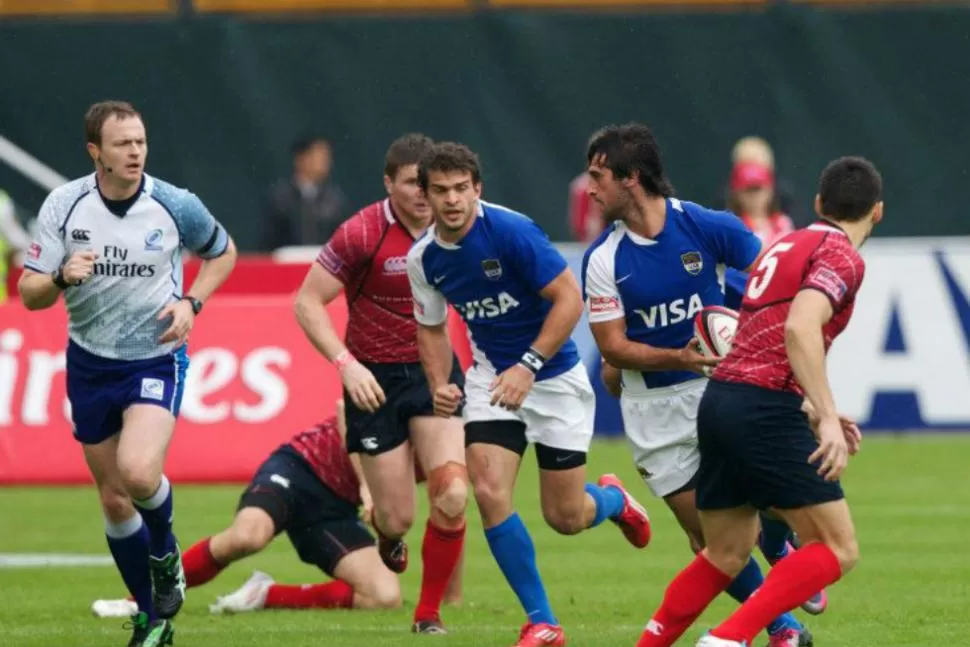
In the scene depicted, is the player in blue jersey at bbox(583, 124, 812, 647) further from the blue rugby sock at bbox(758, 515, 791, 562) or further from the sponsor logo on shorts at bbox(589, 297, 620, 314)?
the blue rugby sock at bbox(758, 515, 791, 562)

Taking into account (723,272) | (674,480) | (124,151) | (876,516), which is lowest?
(876,516)

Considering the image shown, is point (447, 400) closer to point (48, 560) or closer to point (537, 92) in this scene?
point (48, 560)

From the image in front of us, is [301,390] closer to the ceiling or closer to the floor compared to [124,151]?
closer to the floor

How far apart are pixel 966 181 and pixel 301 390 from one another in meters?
9.52

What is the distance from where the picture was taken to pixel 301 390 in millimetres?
16109

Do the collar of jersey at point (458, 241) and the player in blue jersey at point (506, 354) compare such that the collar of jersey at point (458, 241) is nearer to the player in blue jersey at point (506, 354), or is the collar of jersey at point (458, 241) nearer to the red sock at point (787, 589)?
the player in blue jersey at point (506, 354)

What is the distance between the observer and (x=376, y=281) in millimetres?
10508

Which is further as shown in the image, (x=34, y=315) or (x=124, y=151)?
(x=34, y=315)

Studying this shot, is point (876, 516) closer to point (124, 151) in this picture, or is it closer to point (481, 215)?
point (481, 215)

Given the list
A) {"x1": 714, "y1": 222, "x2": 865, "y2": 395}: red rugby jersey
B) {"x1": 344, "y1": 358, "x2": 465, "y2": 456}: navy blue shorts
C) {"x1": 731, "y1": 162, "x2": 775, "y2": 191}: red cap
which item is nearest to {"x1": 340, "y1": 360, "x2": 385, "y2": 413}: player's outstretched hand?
{"x1": 344, "y1": 358, "x2": 465, "y2": 456}: navy blue shorts

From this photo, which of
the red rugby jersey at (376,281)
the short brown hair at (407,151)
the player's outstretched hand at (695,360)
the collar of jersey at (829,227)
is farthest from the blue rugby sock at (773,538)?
the short brown hair at (407,151)

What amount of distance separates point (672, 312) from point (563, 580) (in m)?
3.19

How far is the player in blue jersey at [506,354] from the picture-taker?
907 cm

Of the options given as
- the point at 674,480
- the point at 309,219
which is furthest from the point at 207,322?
the point at 674,480
